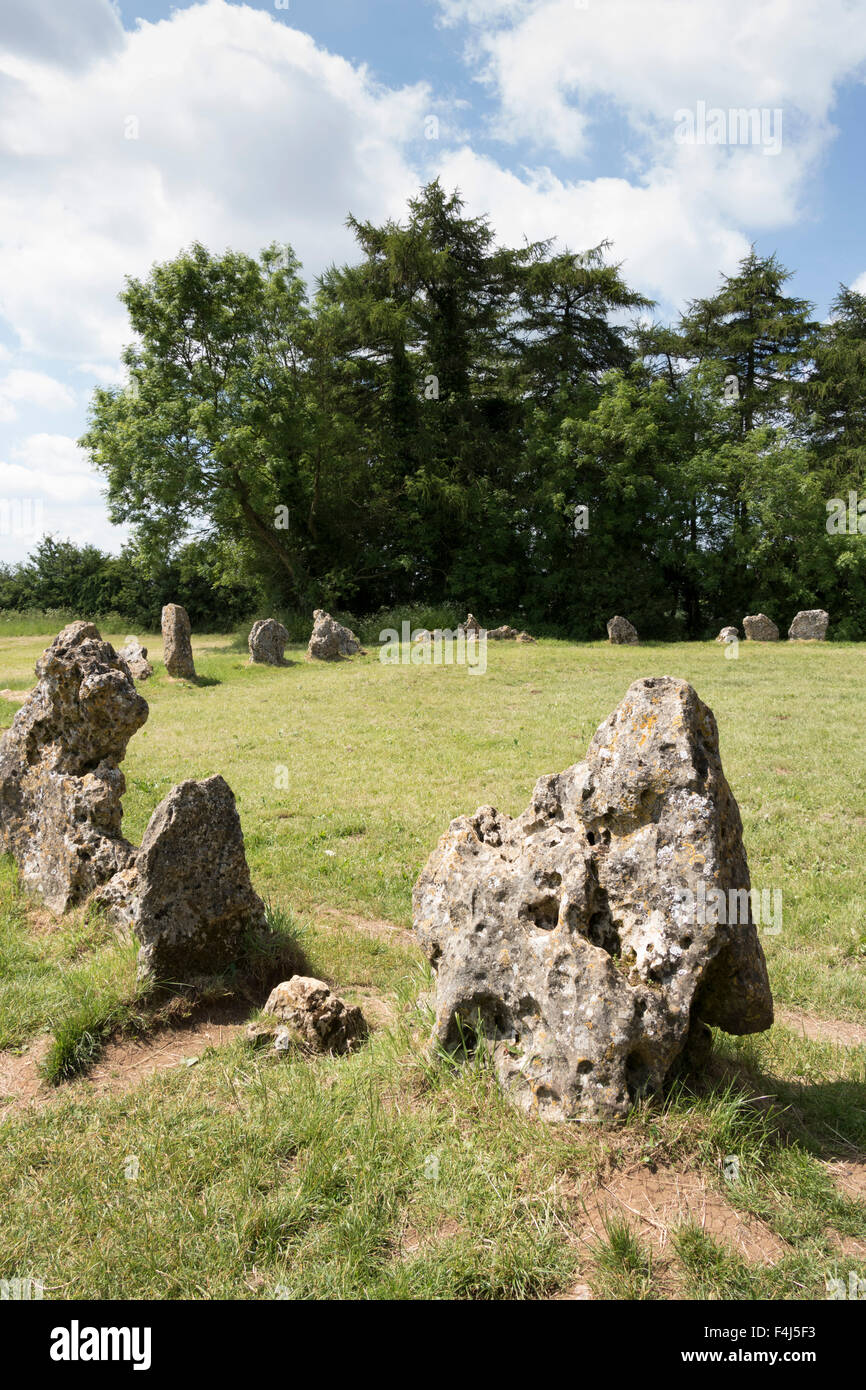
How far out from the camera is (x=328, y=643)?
2420 cm

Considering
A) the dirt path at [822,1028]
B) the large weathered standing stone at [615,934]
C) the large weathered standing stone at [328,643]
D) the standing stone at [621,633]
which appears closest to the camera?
the large weathered standing stone at [615,934]

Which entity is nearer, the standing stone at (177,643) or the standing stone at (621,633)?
the standing stone at (177,643)

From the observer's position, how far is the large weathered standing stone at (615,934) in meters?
3.52

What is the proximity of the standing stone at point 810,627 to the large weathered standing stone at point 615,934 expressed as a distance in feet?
88.5

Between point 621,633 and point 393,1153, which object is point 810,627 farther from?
point 393,1153

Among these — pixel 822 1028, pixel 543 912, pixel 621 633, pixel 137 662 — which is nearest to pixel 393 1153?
pixel 543 912

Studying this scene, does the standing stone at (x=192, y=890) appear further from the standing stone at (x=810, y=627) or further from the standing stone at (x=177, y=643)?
the standing stone at (x=810, y=627)

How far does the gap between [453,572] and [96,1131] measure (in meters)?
32.8

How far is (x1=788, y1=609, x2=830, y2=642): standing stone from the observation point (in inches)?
1115

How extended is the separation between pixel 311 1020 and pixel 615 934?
6.30 feet

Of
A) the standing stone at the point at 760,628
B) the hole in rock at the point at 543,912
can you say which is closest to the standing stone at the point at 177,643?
the hole in rock at the point at 543,912

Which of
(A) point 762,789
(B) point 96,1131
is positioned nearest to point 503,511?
(A) point 762,789
